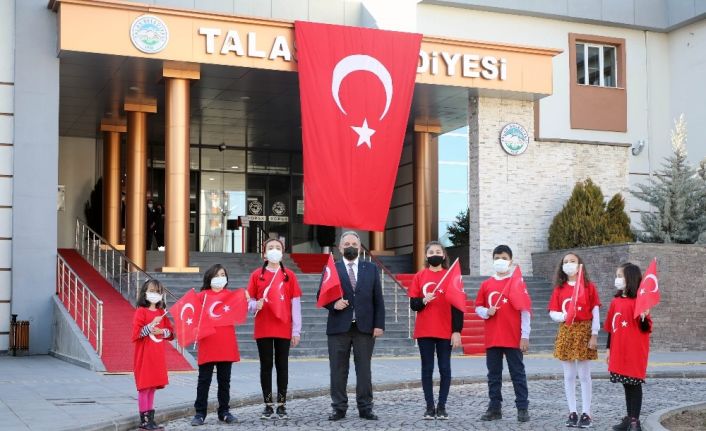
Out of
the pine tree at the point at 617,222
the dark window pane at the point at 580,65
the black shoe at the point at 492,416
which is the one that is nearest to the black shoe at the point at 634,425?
the black shoe at the point at 492,416

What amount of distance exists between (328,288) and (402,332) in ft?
33.9

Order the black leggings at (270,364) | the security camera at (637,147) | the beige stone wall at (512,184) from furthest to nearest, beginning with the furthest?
the security camera at (637,147) → the beige stone wall at (512,184) → the black leggings at (270,364)

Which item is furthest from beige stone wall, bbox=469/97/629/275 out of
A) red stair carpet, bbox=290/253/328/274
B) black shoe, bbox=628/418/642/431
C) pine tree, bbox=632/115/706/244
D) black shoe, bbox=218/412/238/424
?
black shoe, bbox=628/418/642/431

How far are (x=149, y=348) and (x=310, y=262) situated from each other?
67.4 feet

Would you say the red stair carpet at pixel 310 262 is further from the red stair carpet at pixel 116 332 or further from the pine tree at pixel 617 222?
the pine tree at pixel 617 222

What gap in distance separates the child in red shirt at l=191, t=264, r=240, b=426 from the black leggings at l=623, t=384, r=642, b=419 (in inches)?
151

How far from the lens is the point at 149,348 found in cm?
991

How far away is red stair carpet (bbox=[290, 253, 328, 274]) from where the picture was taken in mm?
29828

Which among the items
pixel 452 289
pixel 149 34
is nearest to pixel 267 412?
pixel 452 289

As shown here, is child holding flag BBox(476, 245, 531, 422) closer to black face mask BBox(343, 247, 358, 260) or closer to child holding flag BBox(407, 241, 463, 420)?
child holding flag BBox(407, 241, 463, 420)

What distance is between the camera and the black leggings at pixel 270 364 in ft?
34.8

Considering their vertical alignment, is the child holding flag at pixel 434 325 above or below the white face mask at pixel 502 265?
below

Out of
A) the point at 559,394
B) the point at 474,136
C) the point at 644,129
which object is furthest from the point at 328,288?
the point at 644,129

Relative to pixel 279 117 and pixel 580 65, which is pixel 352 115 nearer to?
pixel 279 117
